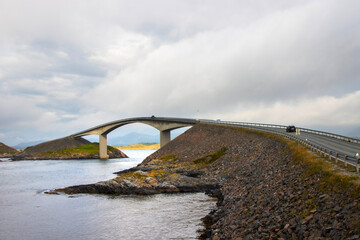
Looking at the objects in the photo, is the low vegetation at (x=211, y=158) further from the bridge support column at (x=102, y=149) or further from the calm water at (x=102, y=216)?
the bridge support column at (x=102, y=149)

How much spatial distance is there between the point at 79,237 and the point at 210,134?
200 ft

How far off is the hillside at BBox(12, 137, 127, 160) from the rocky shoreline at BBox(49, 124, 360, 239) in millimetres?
Result: 96949

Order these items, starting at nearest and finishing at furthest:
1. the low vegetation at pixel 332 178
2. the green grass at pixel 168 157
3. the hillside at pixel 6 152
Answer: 1. the low vegetation at pixel 332 178
2. the green grass at pixel 168 157
3. the hillside at pixel 6 152

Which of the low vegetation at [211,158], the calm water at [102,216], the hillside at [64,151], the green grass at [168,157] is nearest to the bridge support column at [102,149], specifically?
the hillside at [64,151]

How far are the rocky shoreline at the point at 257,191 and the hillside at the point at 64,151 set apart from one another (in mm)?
96949

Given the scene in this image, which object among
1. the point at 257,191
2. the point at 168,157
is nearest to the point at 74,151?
the point at 168,157

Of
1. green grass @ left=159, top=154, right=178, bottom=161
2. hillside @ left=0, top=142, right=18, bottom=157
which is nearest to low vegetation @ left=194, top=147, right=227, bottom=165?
green grass @ left=159, top=154, right=178, bottom=161

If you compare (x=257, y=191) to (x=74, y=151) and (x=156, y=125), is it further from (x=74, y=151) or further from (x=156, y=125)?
(x=74, y=151)

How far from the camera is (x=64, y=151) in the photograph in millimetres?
156500

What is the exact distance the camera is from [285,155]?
3728cm

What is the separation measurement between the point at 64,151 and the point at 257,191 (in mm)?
144329

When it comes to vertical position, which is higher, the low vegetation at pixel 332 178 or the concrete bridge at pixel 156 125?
the concrete bridge at pixel 156 125

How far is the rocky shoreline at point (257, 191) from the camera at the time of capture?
50.6 feet

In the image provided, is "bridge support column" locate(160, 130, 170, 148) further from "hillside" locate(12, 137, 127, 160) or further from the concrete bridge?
"hillside" locate(12, 137, 127, 160)
